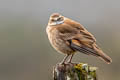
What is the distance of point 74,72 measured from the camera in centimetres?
1245

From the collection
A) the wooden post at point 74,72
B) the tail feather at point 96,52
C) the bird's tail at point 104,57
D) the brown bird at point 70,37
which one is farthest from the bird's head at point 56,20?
the wooden post at point 74,72

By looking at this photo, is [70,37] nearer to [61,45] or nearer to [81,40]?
[61,45]

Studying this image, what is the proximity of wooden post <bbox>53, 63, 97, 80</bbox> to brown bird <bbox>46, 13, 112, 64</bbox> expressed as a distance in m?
1.75

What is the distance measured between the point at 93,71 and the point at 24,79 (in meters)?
13.1

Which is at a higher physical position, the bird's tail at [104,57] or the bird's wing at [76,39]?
the bird's wing at [76,39]

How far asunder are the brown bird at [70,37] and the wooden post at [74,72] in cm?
175

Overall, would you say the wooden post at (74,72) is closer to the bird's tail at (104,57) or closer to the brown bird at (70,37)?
the bird's tail at (104,57)

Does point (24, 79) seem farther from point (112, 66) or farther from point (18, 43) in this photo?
point (18, 43)

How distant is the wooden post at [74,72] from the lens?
1228cm

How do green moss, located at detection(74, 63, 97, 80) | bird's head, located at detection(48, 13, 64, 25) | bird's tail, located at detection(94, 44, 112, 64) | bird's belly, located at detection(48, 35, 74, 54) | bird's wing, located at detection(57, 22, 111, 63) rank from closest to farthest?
green moss, located at detection(74, 63, 97, 80)
bird's tail, located at detection(94, 44, 112, 64)
bird's wing, located at detection(57, 22, 111, 63)
bird's belly, located at detection(48, 35, 74, 54)
bird's head, located at detection(48, 13, 64, 25)

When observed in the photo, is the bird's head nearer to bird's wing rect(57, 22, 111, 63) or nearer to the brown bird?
the brown bird

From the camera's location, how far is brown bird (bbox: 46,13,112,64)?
47.5ft

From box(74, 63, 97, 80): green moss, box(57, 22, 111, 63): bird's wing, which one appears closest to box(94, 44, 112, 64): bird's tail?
box(57, 22, 111, 63): bird's wing

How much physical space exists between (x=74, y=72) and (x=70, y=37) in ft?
8.65
